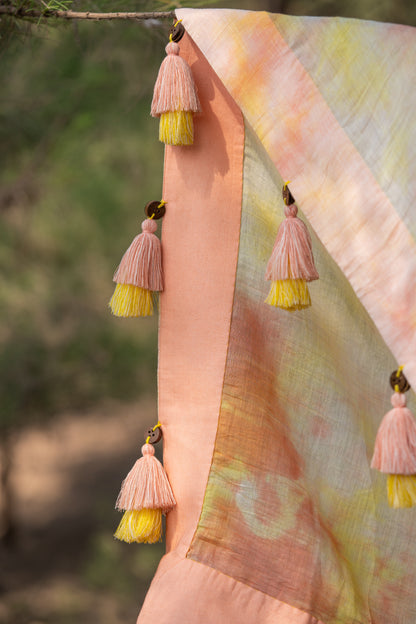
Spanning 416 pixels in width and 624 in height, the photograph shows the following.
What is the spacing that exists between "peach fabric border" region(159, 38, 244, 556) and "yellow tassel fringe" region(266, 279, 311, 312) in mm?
89

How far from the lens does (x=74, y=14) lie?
0.66 metres

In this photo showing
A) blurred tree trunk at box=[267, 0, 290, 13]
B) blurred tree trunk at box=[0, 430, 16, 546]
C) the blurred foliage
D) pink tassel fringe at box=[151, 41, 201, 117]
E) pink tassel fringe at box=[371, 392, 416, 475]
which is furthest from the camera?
blurred tree trunk at box=[0, 430, 16, 546]

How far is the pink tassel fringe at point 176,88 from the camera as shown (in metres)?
0.59

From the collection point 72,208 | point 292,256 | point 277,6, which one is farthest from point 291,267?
point 72,208

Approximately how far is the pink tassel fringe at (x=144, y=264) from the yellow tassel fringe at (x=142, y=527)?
0.67 feet

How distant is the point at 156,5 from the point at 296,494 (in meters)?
0.55

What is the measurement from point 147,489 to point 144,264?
201 mm

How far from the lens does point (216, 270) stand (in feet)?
2.06

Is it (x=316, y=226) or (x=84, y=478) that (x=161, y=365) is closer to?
(x=316, y=226)

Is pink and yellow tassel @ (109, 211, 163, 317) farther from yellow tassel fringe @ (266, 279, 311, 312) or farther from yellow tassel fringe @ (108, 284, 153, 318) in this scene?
yellow tassel fringe @ (266, 279, 311, 312)

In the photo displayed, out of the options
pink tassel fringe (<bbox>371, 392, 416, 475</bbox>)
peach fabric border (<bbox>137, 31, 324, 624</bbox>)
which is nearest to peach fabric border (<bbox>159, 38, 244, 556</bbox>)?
peach fabric border (<bbox>137, 31, 324, 624</bbox>)

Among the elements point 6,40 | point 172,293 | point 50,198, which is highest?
point 50,198

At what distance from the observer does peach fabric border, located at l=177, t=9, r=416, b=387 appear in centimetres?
49

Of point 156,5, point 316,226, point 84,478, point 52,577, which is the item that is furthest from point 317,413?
point 84,478
